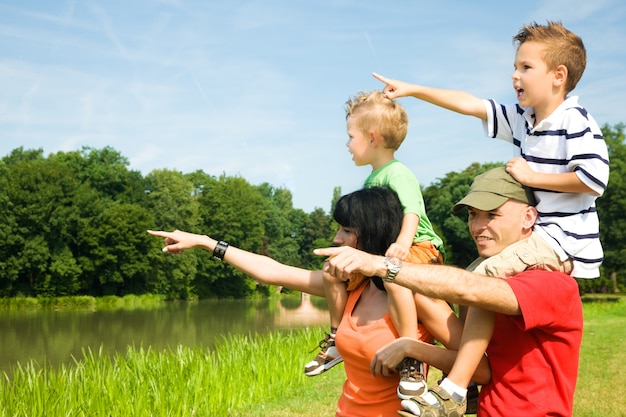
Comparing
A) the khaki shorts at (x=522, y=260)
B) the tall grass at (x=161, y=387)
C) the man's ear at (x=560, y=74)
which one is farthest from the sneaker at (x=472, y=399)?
the tall grass at (x=161, y=387)

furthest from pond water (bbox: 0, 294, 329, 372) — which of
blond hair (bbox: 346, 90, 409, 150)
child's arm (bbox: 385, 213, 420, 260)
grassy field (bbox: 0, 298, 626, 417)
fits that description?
child's arm (bbox: 385, 213, 420, 260)

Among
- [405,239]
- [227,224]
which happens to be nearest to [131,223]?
[227,224]

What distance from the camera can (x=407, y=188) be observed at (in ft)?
A: 9.72

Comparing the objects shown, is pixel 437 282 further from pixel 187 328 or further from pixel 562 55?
pixel 187 328

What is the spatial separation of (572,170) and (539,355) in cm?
69

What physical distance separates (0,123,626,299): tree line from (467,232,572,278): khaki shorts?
3337 centimetres

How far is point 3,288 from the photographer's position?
117ft

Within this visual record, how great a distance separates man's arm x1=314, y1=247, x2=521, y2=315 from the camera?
1.89m

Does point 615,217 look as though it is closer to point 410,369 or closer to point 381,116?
point 381,116

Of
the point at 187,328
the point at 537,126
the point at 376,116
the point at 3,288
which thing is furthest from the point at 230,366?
the point at 3,288

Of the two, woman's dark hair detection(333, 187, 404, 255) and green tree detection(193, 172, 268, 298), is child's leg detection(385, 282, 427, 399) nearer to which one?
woman's dark hair detection(333, 187, 404, 255)

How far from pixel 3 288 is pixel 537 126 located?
38085 millimetres

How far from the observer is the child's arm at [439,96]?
2.87 metres

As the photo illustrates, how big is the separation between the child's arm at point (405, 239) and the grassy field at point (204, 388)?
13.4 ft
